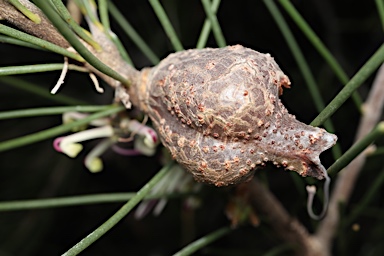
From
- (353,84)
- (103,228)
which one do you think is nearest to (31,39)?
(103,228)

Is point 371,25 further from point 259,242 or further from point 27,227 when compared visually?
point 27,227

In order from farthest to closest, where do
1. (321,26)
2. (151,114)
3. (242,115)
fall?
1. (321,26)
2. (151,114)
3. (242,115)

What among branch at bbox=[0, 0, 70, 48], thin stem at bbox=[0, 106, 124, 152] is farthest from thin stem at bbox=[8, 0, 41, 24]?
thin stem at bbox=[0, 106, 124, 152]

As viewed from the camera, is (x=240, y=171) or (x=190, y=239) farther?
(x=190, y=239)

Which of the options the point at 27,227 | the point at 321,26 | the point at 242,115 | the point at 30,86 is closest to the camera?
the point at 242,115

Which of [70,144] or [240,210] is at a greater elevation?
[70,144]

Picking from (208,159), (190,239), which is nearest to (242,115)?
(208,159)
